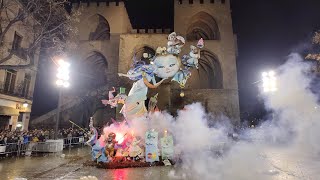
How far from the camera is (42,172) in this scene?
930 centimetres

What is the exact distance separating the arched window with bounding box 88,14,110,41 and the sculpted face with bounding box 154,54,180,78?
2696 cm

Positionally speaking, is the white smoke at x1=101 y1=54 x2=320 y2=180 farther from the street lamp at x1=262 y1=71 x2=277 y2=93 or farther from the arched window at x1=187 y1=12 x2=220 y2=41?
the arched window at x1=187 y1=12 x2=220 y2=41

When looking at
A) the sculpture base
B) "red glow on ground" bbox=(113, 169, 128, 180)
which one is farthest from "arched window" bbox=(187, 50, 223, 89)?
"red glow on ground" bbox=(113, 169, 128, 180)

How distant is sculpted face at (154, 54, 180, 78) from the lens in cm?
1138

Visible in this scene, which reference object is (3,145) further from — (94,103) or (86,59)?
(86,59)

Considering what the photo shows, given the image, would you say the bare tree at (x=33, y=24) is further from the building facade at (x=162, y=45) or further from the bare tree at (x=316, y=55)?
the bare tree at (x=316, y=55)

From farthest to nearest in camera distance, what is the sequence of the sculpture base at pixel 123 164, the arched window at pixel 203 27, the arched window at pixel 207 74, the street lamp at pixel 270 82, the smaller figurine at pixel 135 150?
1. the arched window at pixel 203 27
2. the arched window at pixel 207 74
3. the street lamp at pixel 270 82
4. the smaller figurine at pixel 135 150
5. the sculpture base at pixel 123 164

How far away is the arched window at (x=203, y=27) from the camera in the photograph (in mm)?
34275

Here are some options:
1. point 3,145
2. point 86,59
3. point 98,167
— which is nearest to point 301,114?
point 98,167

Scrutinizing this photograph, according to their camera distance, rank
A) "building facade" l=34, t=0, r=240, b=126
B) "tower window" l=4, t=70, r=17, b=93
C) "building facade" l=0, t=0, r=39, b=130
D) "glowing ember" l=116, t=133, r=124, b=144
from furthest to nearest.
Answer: "building facade" l=34, t=0, r=240, b=126, "tower window" l=4, t=70, r=17, b=93, "building facade" l=0, t=0, r=39, b=130, "glowing ember" l=116, t=133, r=124, b=144

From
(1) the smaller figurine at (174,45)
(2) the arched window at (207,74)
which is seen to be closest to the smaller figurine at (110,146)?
(1) the smaller figurine at (174,45)

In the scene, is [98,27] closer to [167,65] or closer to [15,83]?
[15,83]

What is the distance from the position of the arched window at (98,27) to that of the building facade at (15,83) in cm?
1359

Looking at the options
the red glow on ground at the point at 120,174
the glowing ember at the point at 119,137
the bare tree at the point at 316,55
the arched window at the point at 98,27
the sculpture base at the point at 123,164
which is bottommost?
the red glow on ground at the point at 120,174
